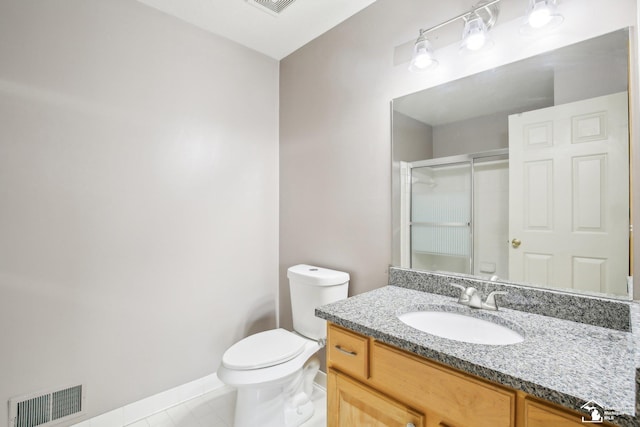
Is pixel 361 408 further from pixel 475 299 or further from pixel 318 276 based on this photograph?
pixel 318 276

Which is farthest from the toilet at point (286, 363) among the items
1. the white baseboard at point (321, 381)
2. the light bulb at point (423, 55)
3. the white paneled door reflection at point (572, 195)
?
the light bulb at point (423, 55)

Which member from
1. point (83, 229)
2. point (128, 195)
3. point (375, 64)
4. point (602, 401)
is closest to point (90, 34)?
point (128, 195)

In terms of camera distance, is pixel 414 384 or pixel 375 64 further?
pixel 375 64

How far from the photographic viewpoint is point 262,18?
1.85m

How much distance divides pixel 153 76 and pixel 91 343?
4.97ft

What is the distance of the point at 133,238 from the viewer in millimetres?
1708

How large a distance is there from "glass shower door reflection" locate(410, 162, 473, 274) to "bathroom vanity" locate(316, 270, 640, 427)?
0.29 metres

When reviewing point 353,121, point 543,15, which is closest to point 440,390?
point 543,15

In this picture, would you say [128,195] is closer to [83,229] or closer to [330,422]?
[83,229]

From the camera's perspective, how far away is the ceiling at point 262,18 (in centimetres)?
173

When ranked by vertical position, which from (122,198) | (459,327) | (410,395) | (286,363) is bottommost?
(286,363)

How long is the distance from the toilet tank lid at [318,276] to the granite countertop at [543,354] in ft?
1.67

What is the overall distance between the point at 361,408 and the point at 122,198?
1584mm

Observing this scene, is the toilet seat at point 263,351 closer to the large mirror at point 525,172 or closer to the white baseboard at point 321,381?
the white baseboard at point 321,381
